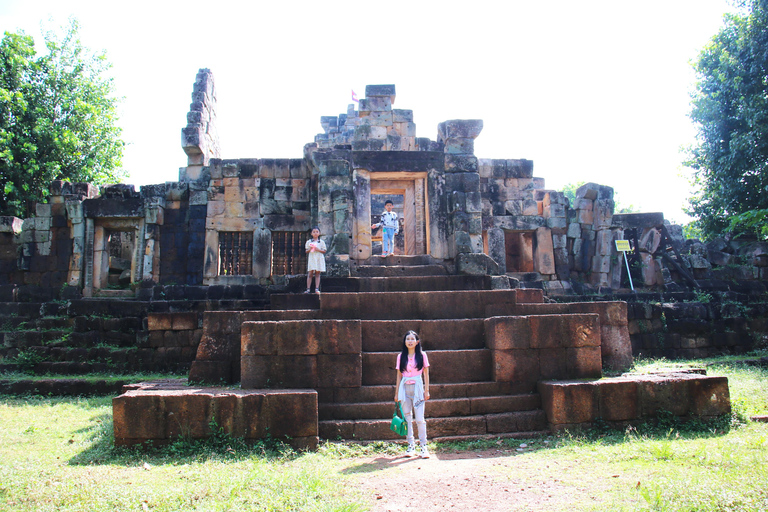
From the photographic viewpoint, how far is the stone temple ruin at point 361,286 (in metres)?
6.23

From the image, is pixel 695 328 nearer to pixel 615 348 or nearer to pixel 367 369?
pixel 615 348

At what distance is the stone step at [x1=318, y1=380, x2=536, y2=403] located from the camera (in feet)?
21.4

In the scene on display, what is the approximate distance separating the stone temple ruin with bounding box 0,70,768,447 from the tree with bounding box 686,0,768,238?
111 inches

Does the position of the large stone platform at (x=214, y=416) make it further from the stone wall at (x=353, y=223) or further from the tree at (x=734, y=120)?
the tree at (x=734, y=120)

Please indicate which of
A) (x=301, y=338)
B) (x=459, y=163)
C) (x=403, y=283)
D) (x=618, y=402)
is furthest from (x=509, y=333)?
(x=459, y=163)

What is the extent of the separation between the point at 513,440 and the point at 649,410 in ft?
5.70

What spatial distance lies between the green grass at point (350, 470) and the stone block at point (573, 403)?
0.18 meters

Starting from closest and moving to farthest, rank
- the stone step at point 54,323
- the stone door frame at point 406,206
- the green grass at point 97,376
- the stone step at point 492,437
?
the stone step at point 492,437 → the green grass at point 97,376 → the stone door frame at point 406,206 → the stone step at point 54,323

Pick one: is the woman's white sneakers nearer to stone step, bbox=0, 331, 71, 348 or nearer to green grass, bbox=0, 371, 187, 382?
green grass, bbox=0, 371, 187, 382

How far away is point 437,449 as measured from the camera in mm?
5840

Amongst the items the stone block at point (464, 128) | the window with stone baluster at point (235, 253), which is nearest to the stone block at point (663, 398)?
the stone block at point (464, 128)

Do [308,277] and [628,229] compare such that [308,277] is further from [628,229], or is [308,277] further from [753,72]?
[753,72]

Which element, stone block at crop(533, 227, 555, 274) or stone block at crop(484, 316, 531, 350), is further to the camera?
stone block at crop(533, 227, 555, 274)

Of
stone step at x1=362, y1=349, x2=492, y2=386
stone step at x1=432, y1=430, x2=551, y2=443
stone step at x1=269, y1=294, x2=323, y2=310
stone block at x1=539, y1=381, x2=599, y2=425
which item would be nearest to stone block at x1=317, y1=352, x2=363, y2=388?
stone step at x1=362, y1=349, x2=492, y2=386
